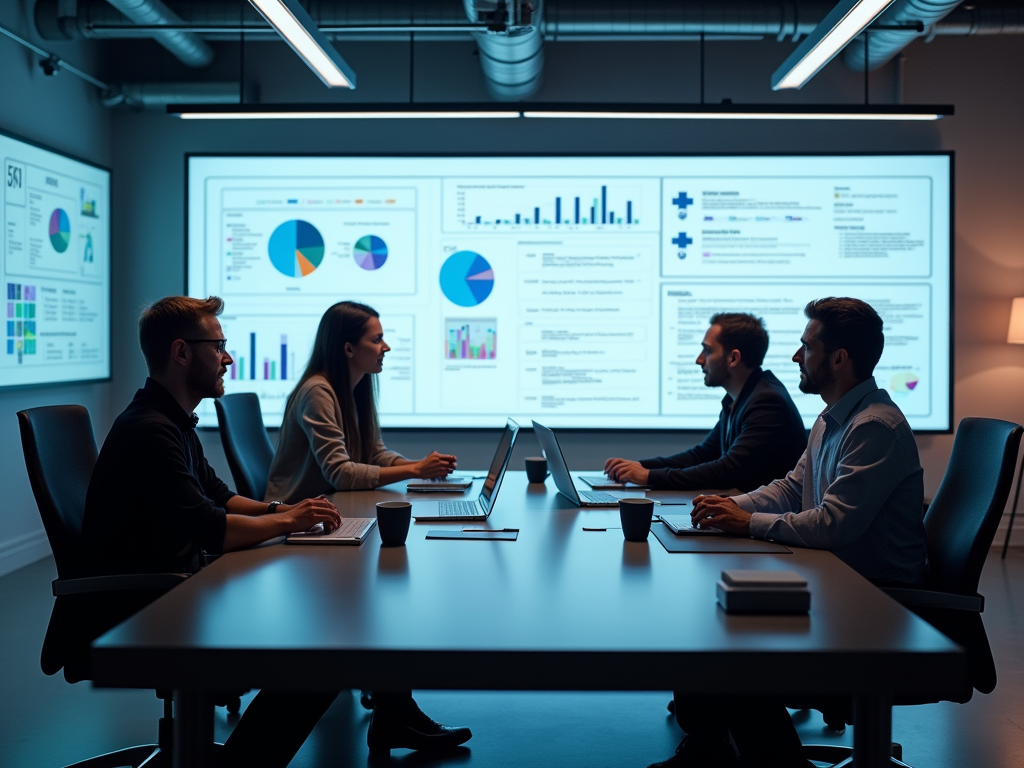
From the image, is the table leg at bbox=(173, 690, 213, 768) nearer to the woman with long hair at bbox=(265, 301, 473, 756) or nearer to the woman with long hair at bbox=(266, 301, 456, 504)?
the woman with long hair at bbox=(265, 301, 473, 756)

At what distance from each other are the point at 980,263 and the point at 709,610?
4.82m

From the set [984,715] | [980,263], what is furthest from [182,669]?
[980,263]

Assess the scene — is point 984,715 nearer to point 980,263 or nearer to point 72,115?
point 980,263

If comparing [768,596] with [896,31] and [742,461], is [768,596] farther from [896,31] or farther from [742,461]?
[896,31]

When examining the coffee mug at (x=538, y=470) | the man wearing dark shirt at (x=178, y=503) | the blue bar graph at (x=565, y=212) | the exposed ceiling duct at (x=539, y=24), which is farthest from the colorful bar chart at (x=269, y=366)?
the man wearing dark shirt at (x=178, y=503)

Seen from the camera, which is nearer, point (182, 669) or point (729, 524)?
point (182, 669)

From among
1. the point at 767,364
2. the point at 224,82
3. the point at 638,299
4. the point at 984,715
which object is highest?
the point at 224,82

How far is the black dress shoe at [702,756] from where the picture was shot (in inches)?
91.3

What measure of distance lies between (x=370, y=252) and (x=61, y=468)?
3.39 meters

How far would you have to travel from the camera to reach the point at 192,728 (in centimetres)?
136

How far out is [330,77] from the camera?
356 cm

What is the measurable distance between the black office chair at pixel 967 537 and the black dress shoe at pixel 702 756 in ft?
1.04

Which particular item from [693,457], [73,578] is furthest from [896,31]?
[73,578]

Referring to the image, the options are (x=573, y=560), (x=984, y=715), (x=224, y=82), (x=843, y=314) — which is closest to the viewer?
(x=573, y=560)
